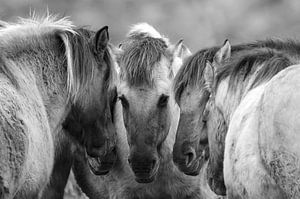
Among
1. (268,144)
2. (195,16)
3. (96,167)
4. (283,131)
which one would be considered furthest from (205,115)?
(195,16)

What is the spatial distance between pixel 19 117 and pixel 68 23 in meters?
1.94

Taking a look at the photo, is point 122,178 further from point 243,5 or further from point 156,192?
point 243,5

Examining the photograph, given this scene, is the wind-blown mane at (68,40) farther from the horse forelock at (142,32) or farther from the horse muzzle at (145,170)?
the horse forelock at (142,32)

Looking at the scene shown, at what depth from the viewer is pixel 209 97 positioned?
8539 mm

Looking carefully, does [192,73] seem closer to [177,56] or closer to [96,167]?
[177,56]

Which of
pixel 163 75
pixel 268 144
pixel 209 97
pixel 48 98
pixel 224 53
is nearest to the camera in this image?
pixel 268 144

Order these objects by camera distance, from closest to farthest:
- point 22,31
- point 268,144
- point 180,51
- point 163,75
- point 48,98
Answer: point 268,144 → point 48,98 → point 22,31 → point 163,75 → point 180,51

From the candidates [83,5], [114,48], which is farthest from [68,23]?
[83,5]

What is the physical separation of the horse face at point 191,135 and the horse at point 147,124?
8.9 inches

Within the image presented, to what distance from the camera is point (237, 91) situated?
25.2 ft

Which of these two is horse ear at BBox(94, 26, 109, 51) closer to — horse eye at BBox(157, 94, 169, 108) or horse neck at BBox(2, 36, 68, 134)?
horse neck at BBox(2, 36, 68, 134)

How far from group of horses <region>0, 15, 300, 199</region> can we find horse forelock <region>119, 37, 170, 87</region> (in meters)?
0.01

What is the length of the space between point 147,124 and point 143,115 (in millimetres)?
101

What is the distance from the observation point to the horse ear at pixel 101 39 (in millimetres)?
8023
